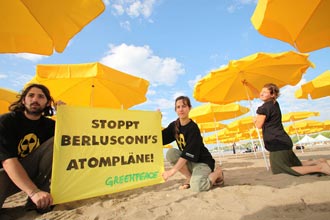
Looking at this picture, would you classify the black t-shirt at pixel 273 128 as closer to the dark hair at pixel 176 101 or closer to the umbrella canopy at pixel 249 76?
the umbrella canopy at pixel 249 76

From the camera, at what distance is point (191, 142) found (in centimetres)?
248

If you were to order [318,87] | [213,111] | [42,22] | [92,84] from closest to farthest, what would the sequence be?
[42,22], [92,84], [318,87], [213,111]

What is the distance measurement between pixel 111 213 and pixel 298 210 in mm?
1640

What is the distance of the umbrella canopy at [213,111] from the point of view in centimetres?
714

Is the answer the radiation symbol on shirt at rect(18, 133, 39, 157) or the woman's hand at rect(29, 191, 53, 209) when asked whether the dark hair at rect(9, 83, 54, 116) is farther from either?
the woman's hand at rect(29, 191, 53, 209)

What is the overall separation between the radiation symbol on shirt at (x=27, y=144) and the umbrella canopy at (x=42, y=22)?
36.7 inches

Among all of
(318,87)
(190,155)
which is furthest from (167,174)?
(318,87)

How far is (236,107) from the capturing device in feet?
25.0

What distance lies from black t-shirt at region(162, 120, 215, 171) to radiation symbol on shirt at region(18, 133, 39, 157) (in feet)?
5.37

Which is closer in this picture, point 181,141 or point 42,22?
point 42,22

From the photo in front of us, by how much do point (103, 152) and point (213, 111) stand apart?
216 inches

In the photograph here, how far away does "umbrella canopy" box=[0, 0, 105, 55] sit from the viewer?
5.80 ft

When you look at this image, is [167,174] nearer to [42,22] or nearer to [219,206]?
[219,206]

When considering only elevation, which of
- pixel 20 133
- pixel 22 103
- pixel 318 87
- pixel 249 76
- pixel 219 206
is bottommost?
pixel 219 206
